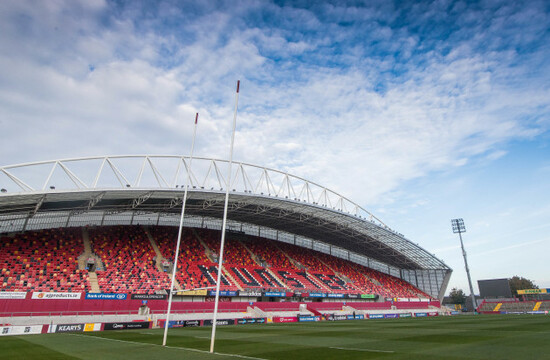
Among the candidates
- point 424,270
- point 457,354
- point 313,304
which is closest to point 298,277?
point 313,304

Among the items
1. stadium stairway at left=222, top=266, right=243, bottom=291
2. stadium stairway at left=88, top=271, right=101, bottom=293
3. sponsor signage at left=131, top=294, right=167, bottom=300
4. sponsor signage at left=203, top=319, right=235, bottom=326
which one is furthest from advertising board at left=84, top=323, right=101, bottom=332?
stadium stairway at left=222, top=266, right=243, bottom=291

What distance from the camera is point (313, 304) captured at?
53.2 meters

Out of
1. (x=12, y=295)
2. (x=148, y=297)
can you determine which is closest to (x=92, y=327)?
(x=148, y=297)

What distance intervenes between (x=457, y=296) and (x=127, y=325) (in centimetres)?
13536

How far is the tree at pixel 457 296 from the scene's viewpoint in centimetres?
12712

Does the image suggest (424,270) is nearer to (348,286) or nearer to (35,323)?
(348,286)

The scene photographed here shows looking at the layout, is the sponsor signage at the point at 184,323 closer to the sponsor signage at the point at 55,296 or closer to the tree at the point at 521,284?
the sponsor signage at the point at 55,296

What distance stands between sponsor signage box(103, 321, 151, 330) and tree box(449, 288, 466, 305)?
124m

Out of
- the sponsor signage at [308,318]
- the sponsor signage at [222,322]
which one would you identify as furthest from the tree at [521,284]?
the sponsor signage at [222,322]

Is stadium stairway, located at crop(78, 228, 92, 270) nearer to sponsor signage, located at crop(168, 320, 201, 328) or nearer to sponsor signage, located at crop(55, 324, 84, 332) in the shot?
sponsor signage, located at crop(55, 324, 84, 332)

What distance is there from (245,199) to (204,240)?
17486 millimetres

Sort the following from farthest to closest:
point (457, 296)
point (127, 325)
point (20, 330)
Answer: point (457, 296) → point (127, 325) → point (20, 330)

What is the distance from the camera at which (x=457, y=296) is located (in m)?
134

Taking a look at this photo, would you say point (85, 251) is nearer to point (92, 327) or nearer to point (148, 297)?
point (148, 297)
